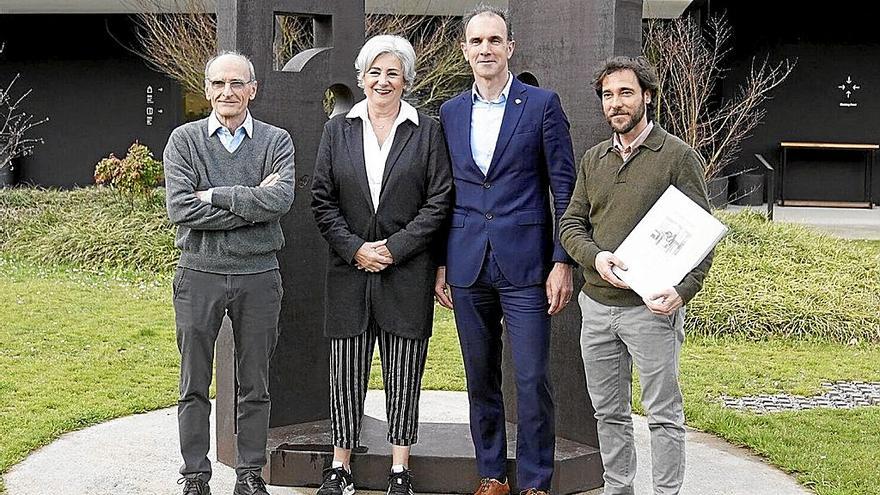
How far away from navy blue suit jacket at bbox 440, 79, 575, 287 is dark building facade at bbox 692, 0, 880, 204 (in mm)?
17233

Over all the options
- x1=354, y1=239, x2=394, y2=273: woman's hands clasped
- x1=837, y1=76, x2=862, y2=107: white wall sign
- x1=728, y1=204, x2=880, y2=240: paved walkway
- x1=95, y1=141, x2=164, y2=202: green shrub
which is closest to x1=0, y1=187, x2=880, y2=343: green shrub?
x1=95, y1=141, x2=164, y2=202: green shrub

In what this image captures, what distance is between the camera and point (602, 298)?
4219 millimetres

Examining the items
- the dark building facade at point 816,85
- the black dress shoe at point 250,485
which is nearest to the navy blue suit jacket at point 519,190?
the black dress shoe at point 250,485

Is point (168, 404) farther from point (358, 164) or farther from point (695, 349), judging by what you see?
point (695, 349)

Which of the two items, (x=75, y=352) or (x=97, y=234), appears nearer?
(x=75, y=352)

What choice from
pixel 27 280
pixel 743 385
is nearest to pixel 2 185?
pixel 27 280

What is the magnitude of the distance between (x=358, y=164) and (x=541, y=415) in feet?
4.18

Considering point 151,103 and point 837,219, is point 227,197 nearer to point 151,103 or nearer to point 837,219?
point 837,219

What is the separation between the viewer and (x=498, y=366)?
4.65 m

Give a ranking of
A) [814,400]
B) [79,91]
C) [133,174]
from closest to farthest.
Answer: [814,400] → [133,174] → [79,91]

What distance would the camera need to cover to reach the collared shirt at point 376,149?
14.9 feet

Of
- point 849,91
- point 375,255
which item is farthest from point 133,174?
point 849,91

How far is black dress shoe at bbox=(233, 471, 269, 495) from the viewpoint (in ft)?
15.4

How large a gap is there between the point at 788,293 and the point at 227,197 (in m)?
7.09
